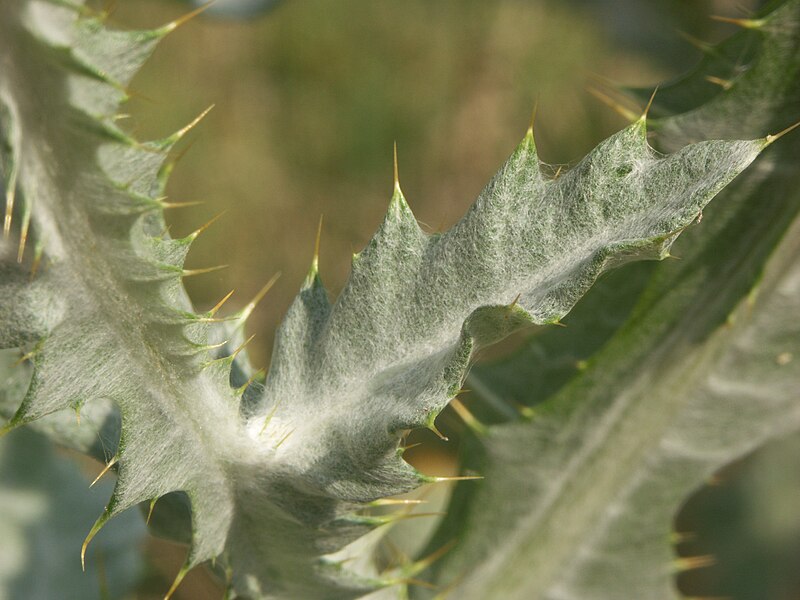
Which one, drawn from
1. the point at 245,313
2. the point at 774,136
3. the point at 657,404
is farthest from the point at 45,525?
the point at 774,136

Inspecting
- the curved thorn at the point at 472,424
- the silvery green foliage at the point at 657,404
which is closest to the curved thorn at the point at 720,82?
the silvery green foliage at the point at 657,404

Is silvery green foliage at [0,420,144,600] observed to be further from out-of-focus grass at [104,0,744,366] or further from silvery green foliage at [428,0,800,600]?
out-of-focus grass at [104,0,744,366]

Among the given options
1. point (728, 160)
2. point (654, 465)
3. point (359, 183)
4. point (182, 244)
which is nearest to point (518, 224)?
point (728, 160)

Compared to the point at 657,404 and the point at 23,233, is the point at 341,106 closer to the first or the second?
the point at 657,404

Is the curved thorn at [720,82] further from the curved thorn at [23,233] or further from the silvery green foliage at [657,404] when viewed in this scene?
the curved thorn at [23,233]

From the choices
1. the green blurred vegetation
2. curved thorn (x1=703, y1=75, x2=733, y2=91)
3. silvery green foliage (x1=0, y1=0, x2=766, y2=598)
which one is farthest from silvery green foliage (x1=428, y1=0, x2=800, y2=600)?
the green blurred vegetation

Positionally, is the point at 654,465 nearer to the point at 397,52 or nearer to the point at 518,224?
the point at 518,224
